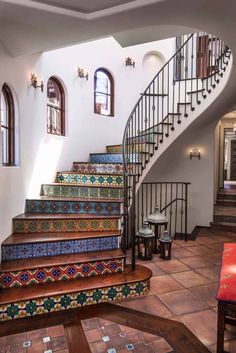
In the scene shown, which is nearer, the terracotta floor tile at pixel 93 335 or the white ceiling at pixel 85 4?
the white ceiling at pixel 85 4

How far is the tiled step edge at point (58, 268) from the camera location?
8.14 feet

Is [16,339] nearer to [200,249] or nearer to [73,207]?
[73,207]

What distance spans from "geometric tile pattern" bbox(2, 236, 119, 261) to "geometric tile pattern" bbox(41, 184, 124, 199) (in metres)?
0.73

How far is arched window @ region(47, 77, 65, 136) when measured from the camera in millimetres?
4219

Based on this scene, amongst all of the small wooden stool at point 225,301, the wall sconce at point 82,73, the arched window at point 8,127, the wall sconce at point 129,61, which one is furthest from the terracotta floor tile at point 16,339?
the wall sconce at point 129,61

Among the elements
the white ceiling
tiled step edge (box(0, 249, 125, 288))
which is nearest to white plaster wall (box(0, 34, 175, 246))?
tiled step edge (box(0, 249, 125, 288))

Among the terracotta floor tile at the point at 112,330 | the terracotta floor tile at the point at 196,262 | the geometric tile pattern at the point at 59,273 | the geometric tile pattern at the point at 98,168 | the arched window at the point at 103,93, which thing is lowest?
the terracotta floor tile at the point at 112,330

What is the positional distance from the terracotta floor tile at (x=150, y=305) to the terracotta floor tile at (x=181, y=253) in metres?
1.22

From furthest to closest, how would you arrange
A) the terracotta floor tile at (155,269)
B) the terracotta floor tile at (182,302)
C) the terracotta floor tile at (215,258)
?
A: the terracotta floor tile at (215,258) → the terracotta floor tile at (155,269) → the terracotta floor tile at (182,302)

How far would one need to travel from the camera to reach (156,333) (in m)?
2.08

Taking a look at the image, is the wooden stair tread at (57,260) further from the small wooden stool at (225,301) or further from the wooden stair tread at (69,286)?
the small wooden stool at (225,301)

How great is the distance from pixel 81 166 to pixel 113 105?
1747mm

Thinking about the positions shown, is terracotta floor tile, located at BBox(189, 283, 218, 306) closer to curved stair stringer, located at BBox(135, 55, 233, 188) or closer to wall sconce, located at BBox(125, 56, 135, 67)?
curved stair stringer, located at BBox(135, 55, 233, 188)

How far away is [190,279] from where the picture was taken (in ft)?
9.81
